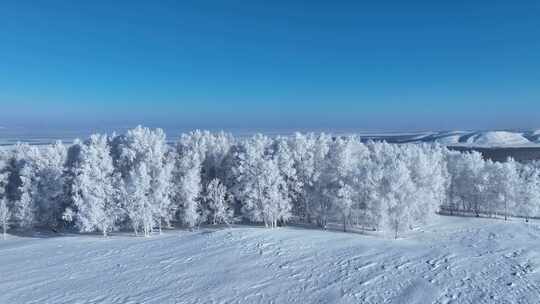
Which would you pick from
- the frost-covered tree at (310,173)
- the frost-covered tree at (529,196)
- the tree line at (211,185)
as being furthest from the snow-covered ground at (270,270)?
the frost-covered tree at (529,196)

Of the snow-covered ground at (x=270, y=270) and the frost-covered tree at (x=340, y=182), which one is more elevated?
the frost-covered tree at (x=340, y=182)

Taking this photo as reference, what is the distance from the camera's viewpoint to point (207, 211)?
159 feet

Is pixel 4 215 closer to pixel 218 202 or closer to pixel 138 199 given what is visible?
pixel 138 199

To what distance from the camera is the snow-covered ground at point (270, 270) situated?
21.8m

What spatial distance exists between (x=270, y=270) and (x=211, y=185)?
23.2 m

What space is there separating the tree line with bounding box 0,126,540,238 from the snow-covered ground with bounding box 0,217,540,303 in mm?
6862

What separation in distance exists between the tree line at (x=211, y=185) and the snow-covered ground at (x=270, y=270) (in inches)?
270

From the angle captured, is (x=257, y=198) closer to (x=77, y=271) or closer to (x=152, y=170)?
(x=152, y=170)

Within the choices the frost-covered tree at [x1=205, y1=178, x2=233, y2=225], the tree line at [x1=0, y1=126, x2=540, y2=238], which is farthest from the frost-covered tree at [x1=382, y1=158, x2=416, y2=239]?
the frost-covered tree at [x1=205, y1=178, x2=233, y2=225]

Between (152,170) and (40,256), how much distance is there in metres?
16.8

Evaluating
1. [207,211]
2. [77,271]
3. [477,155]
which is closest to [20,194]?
[207,211]

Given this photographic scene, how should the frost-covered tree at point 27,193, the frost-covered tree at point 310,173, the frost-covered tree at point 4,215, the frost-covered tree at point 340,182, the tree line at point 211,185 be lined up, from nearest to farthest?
the tree line at point 211,185 → the frost-covered tree at point 340,182 → the frost-covered tree at point 4,215 → the frost-covered tree at point 27,193 → the frost-covered tree at point 310,173

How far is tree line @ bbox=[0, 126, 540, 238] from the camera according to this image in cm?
4375

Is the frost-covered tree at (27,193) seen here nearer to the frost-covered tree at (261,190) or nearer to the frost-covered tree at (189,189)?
the frost-covered tree at (189,189)
